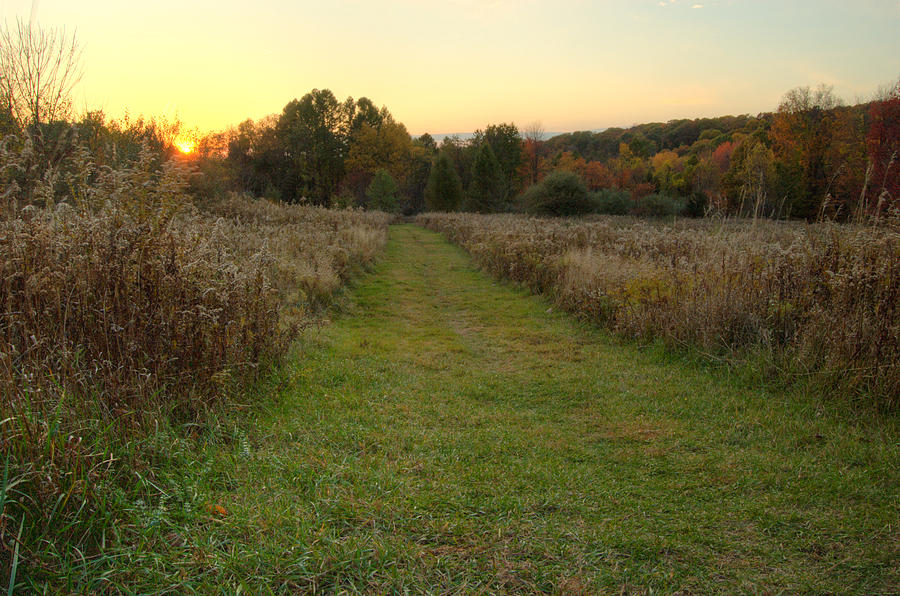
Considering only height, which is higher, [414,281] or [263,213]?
[263,213]

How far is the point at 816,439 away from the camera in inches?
165

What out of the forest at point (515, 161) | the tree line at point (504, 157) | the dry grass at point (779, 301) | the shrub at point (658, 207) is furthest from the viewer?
the shrub at point (658, 207)

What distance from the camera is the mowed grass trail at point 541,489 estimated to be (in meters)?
2.59

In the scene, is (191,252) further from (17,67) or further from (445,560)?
(17,67)

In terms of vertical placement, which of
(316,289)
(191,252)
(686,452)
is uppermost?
(191,252)

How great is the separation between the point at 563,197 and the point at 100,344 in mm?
36279

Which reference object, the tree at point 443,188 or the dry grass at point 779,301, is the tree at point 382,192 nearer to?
the tree at point 443,188

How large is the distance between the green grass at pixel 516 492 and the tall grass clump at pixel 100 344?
0.68 ft

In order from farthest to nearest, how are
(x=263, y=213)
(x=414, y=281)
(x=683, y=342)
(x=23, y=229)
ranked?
(x=263, y=213) < (x=414, y=281) < (x=683, y=342) < (x=23, y=229)

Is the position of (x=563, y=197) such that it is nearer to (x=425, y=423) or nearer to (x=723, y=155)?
(x=425, y=423)

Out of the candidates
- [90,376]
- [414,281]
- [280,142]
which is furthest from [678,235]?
[280,142]

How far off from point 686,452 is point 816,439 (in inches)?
42.6

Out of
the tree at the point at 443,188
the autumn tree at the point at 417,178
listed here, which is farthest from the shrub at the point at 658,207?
the autumn tree at the point at 417,178

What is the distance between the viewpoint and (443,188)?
5506cm
